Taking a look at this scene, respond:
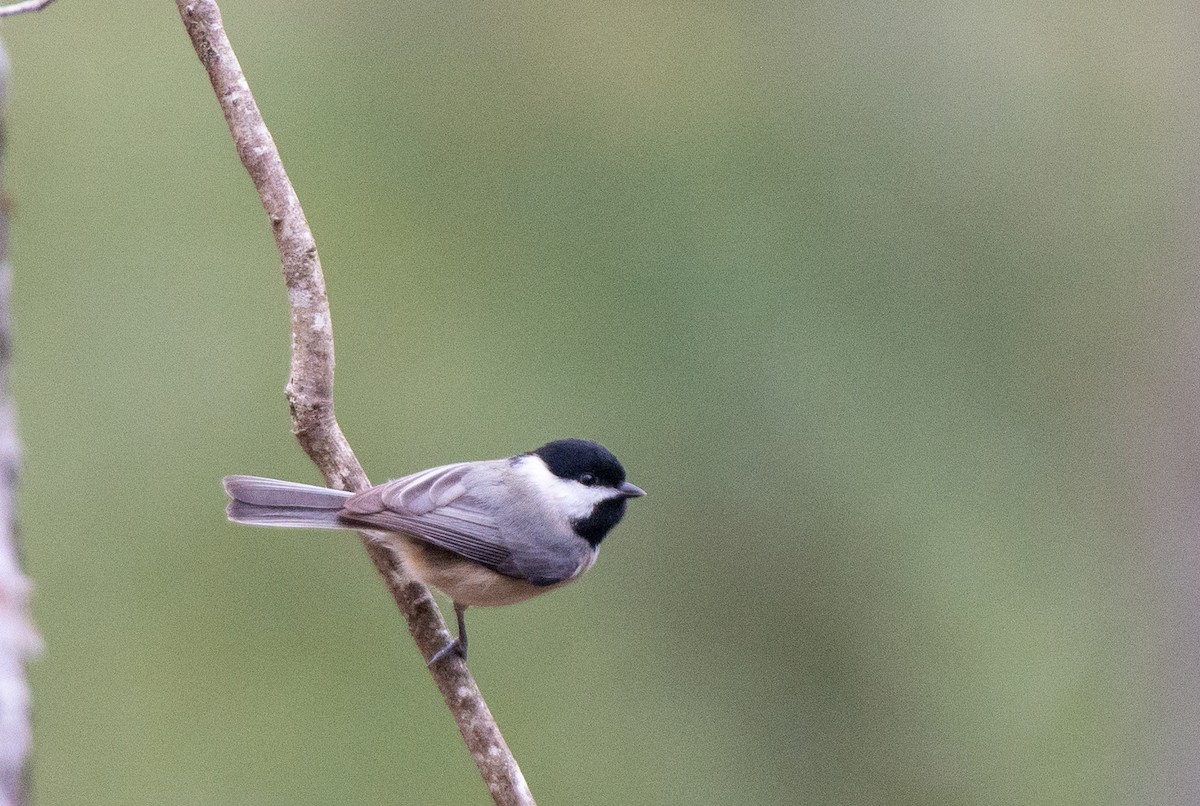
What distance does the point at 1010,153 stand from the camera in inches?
244

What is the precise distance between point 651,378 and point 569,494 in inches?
103

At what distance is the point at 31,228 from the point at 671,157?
311 centimetres

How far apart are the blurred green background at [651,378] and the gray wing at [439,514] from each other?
211 cm

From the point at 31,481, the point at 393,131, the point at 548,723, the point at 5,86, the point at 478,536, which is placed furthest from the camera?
the point at 393,131

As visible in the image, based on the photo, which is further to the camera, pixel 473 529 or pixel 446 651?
pixel 473 529

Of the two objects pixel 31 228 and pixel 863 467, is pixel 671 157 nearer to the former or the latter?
pixel 863 467

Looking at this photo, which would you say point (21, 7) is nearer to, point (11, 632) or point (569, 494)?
point (11, 632)

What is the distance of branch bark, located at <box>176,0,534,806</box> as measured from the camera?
266cm

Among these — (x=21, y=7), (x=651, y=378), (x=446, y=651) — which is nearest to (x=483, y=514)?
(x=446, y=651)

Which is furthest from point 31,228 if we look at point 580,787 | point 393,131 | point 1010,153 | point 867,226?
point 1010,153

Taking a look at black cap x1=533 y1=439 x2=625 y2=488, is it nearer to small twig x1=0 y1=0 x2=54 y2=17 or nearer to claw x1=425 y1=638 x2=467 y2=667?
claw x1=425 y1=638 x2=467 y2=667

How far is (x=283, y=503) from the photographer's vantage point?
9.32 ft

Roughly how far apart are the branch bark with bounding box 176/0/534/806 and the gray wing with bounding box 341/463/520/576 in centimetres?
16

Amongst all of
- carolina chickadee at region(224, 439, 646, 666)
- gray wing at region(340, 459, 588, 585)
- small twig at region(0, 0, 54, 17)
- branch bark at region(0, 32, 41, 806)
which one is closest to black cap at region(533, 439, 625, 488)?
carolina chickadee at region(224, 439, 646, 666)
